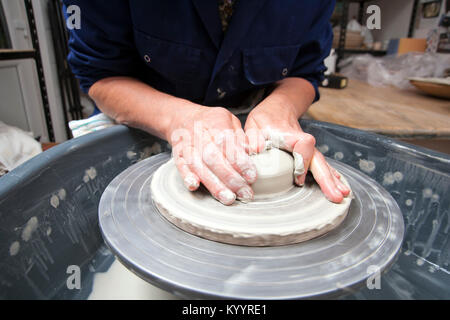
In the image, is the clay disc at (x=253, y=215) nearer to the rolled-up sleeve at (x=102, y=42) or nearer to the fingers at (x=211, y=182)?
the fingers at (x=211, y=182)

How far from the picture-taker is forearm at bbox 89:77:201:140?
71 centimetres

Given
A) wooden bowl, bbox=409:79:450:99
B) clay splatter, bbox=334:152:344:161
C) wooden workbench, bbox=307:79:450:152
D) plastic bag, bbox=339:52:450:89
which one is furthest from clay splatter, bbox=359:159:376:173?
plastic bag, bbox=339:52:450:89

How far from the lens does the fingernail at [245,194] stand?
53 cm

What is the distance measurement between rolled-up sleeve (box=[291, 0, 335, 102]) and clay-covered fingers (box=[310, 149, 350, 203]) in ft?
1.65

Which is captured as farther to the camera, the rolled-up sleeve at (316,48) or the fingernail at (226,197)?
the rolled-up sleeve at (316,48)

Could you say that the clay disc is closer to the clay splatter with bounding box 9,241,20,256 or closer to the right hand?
the right hand

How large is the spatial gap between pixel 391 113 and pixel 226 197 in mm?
1115

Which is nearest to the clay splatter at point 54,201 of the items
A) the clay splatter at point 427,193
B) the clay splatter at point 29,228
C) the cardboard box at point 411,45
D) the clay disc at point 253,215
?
the clay splatter at point 29,228

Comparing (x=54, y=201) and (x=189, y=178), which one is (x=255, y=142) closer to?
(x=189, y=178)

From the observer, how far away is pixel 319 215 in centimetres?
51

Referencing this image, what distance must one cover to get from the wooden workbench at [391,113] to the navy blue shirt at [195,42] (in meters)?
0.38

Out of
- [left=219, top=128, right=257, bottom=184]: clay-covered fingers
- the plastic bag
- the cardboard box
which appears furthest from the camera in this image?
the cardboard box

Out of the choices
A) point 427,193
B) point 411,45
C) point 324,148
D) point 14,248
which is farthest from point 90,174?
point 411,45
